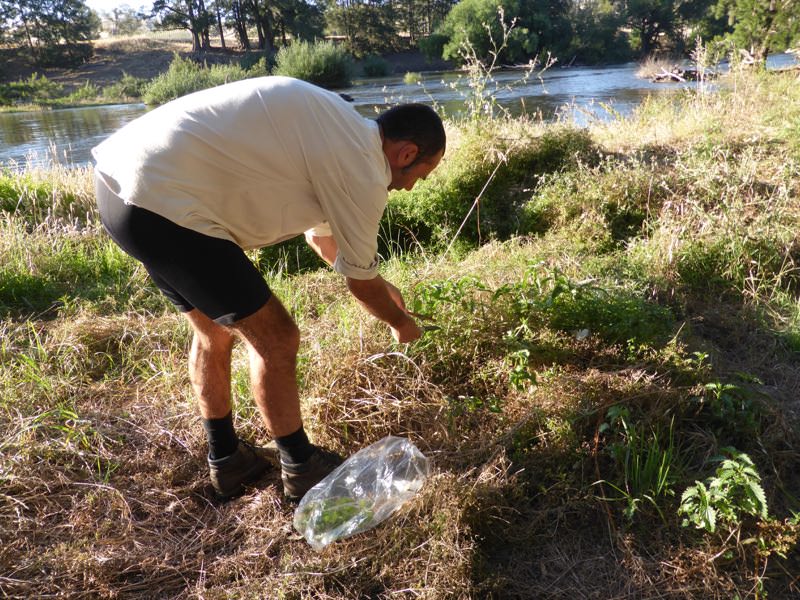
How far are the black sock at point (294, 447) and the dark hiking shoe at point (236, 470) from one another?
0.22m

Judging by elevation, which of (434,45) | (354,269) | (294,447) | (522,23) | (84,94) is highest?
(522,23)

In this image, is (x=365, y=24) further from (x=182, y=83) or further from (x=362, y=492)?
(x=362, y=492)

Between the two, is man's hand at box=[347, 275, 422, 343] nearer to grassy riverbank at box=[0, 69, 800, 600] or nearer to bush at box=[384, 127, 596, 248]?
grassy riverbank at box=[0, 69, 800, 600]

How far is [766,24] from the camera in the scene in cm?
1226

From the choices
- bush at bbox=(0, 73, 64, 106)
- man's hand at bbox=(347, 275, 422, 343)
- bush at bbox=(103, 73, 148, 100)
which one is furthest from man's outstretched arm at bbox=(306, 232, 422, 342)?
bush at bbox=(0, 73, 64, 106)

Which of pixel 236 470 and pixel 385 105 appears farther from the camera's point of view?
pixel 385 105

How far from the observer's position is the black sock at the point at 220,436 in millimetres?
2273

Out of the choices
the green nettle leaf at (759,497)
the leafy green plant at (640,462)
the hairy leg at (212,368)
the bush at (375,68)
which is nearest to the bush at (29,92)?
the bush at (375,68)

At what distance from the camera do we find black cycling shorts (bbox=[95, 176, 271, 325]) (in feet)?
5.93

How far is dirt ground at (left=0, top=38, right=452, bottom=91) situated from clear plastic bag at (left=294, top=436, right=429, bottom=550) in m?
34.0

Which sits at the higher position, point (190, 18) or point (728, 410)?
point (190, 18)

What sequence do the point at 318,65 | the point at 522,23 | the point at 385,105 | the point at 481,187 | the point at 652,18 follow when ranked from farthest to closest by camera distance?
the point at 652,18 → the point at 522,23 → the point at 318,65 → the point at 385,105 → the point at 481,187

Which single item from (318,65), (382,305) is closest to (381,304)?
(382,305)

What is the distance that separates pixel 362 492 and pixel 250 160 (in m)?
1.25
